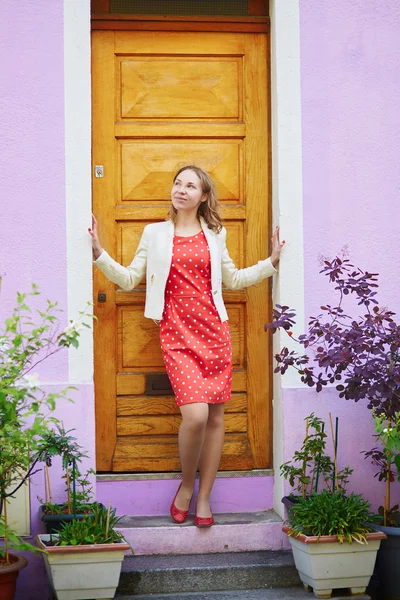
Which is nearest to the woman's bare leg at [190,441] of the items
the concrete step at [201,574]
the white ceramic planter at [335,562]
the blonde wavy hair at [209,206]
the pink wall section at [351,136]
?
the concrete step at [201,574]

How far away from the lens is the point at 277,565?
491 centimetres

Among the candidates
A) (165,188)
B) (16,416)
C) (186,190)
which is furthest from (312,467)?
(16,416)

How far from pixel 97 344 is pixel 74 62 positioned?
1571 mm

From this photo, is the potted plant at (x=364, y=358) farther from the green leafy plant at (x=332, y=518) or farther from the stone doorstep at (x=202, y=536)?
the stone doorstep at (x=202, y=536)

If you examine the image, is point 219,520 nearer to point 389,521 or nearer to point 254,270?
point 389,521

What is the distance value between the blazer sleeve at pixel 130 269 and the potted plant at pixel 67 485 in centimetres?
85

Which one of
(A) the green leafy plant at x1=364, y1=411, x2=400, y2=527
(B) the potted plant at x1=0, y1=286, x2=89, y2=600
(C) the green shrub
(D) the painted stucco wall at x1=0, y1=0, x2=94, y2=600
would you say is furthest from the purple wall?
(B) the potted plant at x1=0, y1=286, x2=89, y2=600

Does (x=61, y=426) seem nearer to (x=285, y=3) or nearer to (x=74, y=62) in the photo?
(x=74, y=62)

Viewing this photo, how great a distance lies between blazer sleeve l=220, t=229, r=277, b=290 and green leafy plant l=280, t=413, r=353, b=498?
0.82 metres

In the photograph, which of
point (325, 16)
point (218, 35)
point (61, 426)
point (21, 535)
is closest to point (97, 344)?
point (61, 426)

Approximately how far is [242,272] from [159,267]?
50 cm

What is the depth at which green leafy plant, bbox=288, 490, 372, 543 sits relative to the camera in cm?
466

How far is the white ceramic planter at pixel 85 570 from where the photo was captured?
14.7 ft

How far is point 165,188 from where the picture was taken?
539 centimetres
